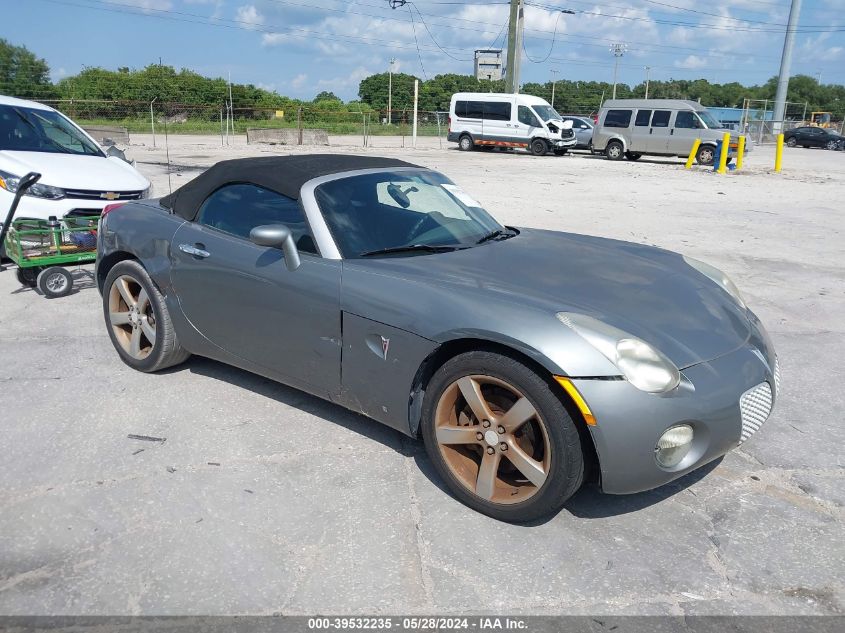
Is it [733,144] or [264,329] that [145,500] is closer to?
[264,329]

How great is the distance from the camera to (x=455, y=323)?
9.59 feet

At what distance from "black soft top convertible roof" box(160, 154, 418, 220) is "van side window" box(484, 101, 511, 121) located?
26159 mm

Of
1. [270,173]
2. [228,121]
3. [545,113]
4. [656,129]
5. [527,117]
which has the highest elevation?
[545,113]

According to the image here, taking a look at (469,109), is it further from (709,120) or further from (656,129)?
(709,120)

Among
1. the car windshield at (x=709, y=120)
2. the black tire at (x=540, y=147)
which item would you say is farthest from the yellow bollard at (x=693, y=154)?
the black tire at (x=540, y=147)

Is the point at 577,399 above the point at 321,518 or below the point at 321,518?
above

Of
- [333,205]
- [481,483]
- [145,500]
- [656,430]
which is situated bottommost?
[145,500]

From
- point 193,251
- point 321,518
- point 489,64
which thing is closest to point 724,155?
point 193,251

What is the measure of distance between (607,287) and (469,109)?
28.3 m

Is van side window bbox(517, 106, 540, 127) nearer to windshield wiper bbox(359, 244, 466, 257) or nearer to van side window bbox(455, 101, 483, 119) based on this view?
van side window bbox(455, 101, 483, 119)

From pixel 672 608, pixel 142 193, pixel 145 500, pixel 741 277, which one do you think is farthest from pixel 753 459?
pixel 142 193

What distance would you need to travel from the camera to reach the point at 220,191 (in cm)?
413

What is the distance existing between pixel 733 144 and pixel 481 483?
945 inches

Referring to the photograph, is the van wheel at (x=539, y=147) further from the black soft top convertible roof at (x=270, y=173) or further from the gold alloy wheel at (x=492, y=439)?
the gold alloy wheel at (x=492, y=439)
